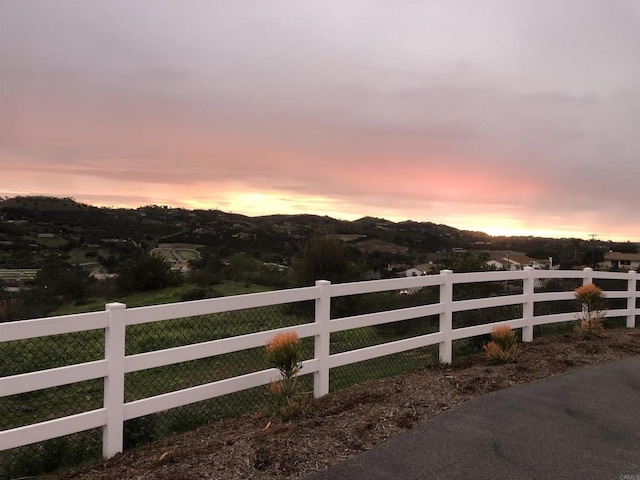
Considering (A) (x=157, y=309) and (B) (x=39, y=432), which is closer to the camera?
(B) (x=39, y=432)

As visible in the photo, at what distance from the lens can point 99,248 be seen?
4600 cm

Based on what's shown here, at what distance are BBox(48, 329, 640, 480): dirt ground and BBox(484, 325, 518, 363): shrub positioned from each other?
148 millimetres

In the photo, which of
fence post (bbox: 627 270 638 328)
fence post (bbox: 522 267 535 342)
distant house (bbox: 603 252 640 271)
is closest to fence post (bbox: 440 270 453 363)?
fence post (bbox: 522 267 535 342)

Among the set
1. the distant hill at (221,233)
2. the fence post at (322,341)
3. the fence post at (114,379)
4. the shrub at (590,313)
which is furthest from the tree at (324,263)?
the fence post at (114,379)

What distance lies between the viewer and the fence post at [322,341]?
632cm

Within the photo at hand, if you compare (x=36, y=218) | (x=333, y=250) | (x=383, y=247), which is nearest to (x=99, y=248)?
(x=36, y=218)

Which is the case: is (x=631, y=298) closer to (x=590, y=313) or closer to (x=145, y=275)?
(x=590, y=313)

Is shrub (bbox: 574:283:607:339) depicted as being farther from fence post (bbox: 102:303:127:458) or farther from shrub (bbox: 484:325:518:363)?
fence post (bbox: 102:303:127:458)

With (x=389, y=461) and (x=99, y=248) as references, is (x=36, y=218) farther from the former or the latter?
(x=389, y=461)

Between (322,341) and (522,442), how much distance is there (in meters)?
2.42

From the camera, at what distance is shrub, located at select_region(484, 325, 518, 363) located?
25.4 ft

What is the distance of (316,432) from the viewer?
488 cm

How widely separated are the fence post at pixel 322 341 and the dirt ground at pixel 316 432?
0.25m

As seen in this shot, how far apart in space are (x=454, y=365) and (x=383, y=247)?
3851 centimetres
